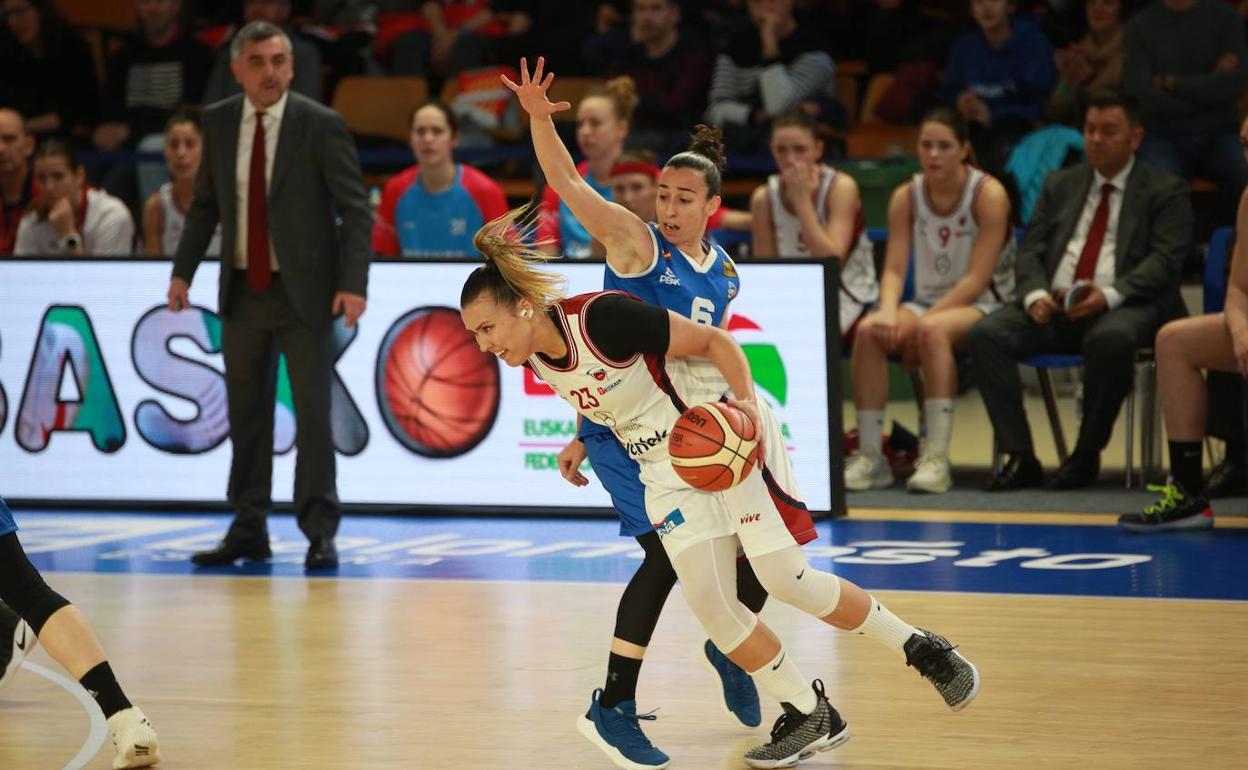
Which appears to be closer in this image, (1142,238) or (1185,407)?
(1185,407)

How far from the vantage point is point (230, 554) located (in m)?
7.32

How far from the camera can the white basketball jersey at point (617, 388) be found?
4.32m

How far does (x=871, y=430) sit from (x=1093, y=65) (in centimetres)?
367

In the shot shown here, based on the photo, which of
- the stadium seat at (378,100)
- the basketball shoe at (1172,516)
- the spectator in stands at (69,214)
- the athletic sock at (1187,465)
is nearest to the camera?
the basketball shoe at (1172,516)

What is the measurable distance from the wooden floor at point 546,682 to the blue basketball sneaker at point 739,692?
4 centimetres

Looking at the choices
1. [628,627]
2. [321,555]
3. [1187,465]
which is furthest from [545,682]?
[1187,465]

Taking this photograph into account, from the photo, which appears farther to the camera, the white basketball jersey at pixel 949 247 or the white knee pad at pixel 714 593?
the white basketball jersey at pixel 949 247

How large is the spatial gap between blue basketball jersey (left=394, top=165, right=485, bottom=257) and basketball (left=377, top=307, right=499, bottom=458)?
1055mm

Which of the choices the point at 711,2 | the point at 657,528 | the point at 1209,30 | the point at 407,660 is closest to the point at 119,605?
the point at 407,660

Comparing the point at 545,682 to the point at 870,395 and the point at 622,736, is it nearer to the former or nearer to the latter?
the point at 622,736

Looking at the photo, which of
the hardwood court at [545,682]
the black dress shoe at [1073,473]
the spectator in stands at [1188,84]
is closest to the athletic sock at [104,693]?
the hardwood court at [545,682]

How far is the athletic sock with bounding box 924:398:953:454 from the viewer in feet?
28.6

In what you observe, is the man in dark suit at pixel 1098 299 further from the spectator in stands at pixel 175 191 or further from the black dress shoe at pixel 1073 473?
the spectator in stands at pixel 175 191

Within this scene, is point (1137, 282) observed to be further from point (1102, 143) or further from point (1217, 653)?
point (1217, 653)
